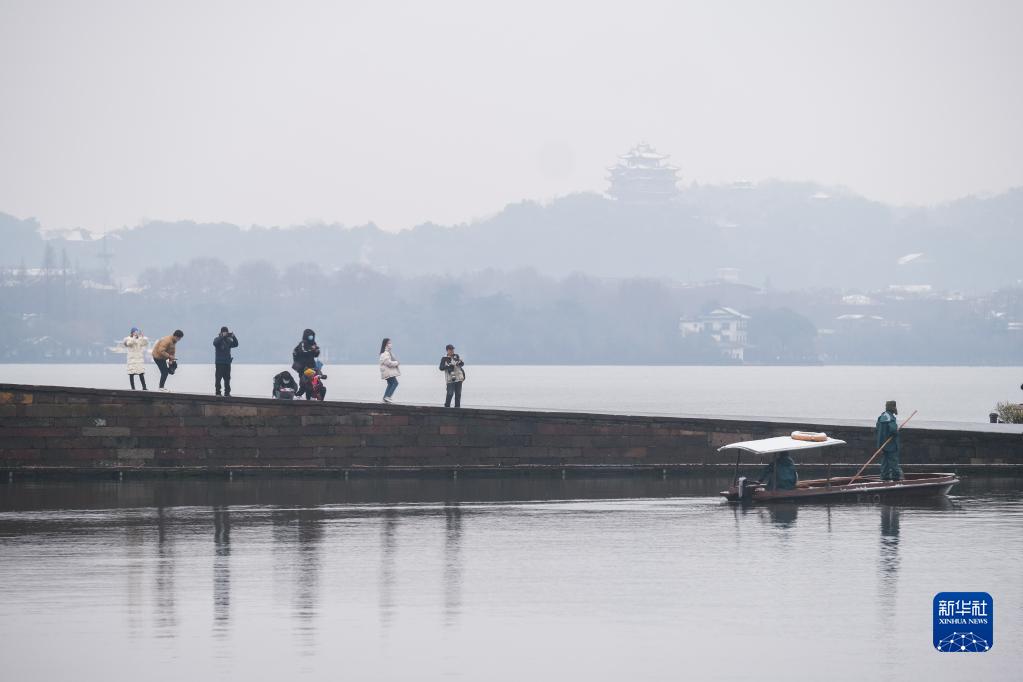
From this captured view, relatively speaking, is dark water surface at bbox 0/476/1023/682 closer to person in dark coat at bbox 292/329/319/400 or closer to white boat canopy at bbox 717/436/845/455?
white boat canopy at bbox 717/436/845/455

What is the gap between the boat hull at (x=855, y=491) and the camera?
3058cm

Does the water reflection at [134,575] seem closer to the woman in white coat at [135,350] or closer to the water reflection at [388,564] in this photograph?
the water reflection at [388,564]

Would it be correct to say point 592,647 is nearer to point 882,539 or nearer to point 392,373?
point 882,539

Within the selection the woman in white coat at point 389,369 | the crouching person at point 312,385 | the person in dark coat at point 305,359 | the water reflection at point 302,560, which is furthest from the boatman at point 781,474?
the person in dark coat at point 305,359

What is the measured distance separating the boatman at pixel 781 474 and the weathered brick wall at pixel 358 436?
4.95m

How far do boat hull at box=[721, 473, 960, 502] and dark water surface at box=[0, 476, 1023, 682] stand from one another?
34 centimetres

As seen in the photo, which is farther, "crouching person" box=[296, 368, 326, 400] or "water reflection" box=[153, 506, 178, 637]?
"crouching person" box=[296, 368, 326, 400]

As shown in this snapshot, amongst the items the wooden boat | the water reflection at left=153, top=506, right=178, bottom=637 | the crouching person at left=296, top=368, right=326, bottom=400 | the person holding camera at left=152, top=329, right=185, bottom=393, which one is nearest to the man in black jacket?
the person holding camera at left=152, top=329, right=185, bottom=393

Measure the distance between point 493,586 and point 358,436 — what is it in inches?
616

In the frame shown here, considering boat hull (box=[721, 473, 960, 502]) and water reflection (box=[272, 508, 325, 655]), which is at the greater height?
boat hull (box=[721, 473, 960, 502])

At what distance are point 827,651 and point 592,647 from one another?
7.57ft

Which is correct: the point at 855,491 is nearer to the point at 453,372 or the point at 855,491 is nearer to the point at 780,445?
the point at 780,445

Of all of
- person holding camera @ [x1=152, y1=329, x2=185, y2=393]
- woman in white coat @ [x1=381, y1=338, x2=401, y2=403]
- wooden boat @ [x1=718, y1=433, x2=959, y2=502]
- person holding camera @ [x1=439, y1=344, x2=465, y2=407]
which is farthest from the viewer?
woman in white coat @ [x1=381, y1=338, x2=401, y2=403]

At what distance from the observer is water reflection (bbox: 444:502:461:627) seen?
62.9 ft
